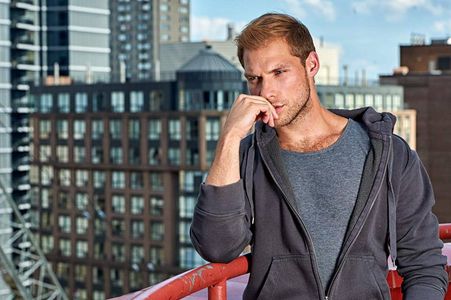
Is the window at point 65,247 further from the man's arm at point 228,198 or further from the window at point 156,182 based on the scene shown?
the man's arm at point 228,198

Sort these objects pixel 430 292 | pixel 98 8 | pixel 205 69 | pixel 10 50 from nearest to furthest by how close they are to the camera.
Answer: pixel 430 292 < pixel 205 69 < pixel 10 50 < pixel 98 8

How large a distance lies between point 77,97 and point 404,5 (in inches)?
1209

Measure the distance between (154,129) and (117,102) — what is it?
301 centimetres

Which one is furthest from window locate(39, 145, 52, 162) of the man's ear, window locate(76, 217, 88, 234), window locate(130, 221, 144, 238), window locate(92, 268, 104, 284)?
the man's ear

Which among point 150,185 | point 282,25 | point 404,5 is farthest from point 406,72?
point 282,25

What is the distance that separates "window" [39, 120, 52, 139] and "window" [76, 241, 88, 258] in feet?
22.1

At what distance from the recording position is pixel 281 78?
279cm

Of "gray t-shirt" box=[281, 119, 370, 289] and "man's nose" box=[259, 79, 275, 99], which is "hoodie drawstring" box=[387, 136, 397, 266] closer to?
"gray t-shirt" box=[281, 119, 370, 289]

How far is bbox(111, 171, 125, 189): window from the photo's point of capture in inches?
2490

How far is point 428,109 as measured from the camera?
195 feet

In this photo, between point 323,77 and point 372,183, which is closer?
point 372,183

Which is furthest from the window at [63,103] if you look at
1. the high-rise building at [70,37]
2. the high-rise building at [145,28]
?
the high-rise building at [145,28]

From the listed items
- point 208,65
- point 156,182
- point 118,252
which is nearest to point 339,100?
point 208,65

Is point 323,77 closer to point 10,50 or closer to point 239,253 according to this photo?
point 10,50
